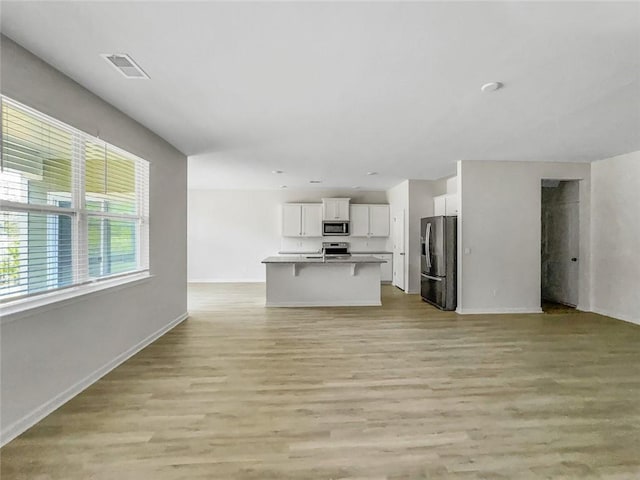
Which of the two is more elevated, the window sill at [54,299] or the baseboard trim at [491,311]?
the window sill at [54,299]

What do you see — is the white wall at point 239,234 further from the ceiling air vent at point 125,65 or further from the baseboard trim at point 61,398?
the ceiling air vent at point 125,65

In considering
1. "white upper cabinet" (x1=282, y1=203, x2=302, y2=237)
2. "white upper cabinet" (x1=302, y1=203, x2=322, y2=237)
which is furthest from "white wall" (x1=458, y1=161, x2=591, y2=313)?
"white upper cabinet" (x1=282, y1=203, x2=302, y2=237)

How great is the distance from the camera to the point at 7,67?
1975mm

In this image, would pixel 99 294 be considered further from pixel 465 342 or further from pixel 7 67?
pixel 465 342

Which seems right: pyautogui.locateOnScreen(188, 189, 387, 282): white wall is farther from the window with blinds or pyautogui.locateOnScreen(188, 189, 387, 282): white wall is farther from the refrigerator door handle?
the window with blinds

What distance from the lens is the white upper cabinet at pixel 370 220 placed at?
28.3 feet

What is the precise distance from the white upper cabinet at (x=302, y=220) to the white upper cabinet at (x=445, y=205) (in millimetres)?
3026

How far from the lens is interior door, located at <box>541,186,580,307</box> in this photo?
18.6 feet

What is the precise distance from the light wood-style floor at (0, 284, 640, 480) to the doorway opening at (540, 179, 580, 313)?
1.88m

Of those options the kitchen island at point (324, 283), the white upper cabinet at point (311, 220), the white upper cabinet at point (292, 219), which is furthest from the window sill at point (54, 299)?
the white upper cabinet at point (311, 220)

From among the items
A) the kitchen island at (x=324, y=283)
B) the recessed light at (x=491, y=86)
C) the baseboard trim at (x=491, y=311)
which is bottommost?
the baseboard trim at (x=491, y=311)

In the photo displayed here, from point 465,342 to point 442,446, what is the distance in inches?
84.4

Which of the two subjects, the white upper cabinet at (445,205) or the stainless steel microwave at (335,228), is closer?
the white upper cabinet at (445,205)

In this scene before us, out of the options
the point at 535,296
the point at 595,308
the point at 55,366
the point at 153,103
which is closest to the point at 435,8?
the point at 153,103
